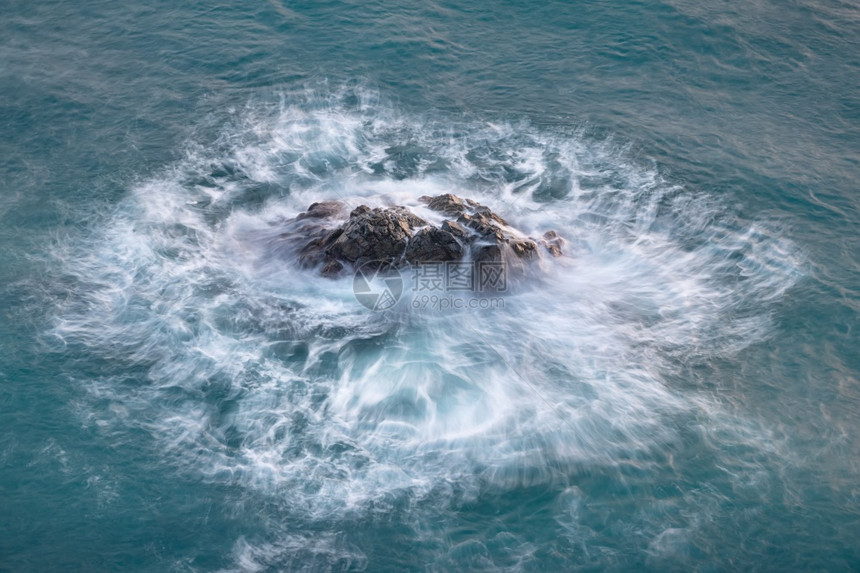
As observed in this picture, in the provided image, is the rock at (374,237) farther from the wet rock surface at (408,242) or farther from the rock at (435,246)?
the rock at (435,246)

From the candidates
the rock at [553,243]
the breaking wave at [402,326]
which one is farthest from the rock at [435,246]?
the rock at [553,243]

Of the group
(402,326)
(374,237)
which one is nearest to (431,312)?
(402,326)

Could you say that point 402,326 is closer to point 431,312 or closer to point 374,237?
point 431,312

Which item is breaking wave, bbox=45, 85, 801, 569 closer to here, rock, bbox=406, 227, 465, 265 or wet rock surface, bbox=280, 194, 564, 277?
wet rock surface, bbox=280, 194, 564, 277

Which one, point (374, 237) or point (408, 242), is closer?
point (374, 237)

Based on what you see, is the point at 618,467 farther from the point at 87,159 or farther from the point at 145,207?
the point at 87,159

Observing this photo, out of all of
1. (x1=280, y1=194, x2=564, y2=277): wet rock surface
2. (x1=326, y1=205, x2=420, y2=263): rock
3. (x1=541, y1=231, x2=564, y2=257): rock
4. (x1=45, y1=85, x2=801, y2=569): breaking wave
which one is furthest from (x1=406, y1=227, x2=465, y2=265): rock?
(x1=541, y1=231, x2=564, y2=257): rock
